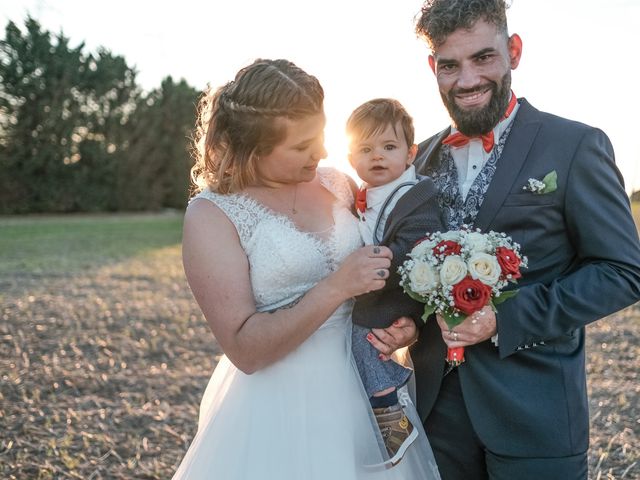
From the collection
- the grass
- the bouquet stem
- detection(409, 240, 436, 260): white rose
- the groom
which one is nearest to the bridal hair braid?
the groom

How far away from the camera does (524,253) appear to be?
9.52 feet

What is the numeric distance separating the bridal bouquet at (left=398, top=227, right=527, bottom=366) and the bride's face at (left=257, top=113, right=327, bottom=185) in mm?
652

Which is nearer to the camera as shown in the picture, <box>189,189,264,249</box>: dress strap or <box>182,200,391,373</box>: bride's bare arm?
<box>182,200,391,373</box>: bride's bare arm

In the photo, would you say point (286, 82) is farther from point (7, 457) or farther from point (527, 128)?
point (7, 457)

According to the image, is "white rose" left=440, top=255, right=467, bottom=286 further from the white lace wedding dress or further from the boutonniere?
the white lace wedding dress

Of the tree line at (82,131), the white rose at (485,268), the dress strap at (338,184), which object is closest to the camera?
the white rose at (485,268)

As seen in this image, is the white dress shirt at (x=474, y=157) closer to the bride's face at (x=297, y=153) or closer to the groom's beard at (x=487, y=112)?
the groom's beard at (x=487, y=112)

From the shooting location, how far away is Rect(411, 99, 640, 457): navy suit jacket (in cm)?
274

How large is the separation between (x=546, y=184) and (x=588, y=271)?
14.8 inches

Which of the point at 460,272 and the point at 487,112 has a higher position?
the point at 487,112

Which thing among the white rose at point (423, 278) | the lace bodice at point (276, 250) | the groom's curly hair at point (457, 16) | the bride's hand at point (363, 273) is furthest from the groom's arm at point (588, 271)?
the lace bodice at point (276, 250)

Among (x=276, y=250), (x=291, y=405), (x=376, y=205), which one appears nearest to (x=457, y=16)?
(x=376, y=205)

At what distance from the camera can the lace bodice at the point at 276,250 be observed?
118 inches

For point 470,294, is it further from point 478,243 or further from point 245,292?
point 245,292
